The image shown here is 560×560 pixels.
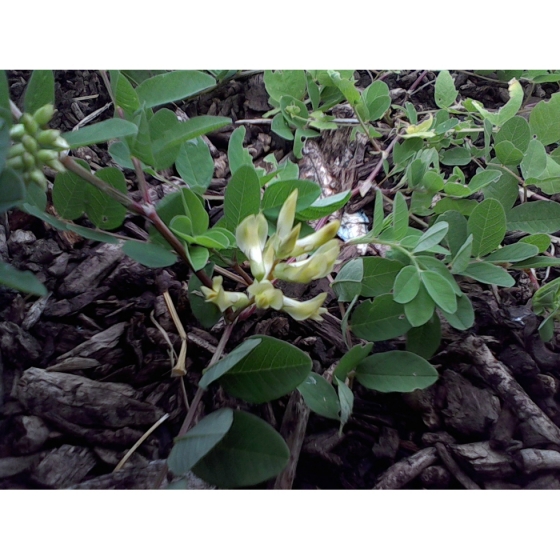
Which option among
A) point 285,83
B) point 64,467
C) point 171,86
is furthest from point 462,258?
point 64,467

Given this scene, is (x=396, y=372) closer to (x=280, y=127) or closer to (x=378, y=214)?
(x=378, y=214)

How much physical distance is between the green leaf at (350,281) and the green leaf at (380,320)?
0.03 metres

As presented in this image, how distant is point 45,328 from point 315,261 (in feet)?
2.00

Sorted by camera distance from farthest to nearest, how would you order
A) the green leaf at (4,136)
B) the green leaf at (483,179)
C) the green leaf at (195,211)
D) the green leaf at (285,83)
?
the green leaf at (285,83), the green leaf at (483,179), the green leaf at (195,211), the green leaf at (4,136)

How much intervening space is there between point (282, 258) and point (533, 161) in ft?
2.42

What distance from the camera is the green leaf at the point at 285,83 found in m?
1.28

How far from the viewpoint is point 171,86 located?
80 cm

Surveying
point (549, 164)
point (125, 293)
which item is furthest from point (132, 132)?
point (549, 164)

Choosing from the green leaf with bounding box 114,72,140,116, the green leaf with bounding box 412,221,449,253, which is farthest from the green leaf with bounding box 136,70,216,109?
the green leaf with bounding box 412,221,449,253

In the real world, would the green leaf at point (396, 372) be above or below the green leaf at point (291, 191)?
below

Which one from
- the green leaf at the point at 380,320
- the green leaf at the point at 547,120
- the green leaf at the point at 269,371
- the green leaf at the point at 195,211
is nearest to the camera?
the green leaf at the point at 269,371

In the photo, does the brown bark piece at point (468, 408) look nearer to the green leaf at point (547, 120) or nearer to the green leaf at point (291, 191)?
the green leaf at point (291, 191)

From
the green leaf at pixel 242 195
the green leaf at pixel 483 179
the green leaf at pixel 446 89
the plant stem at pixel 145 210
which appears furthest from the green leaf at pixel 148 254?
the green leaf at pixel 446 89

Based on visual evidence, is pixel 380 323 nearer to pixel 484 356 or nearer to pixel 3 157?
pixel 484 356
